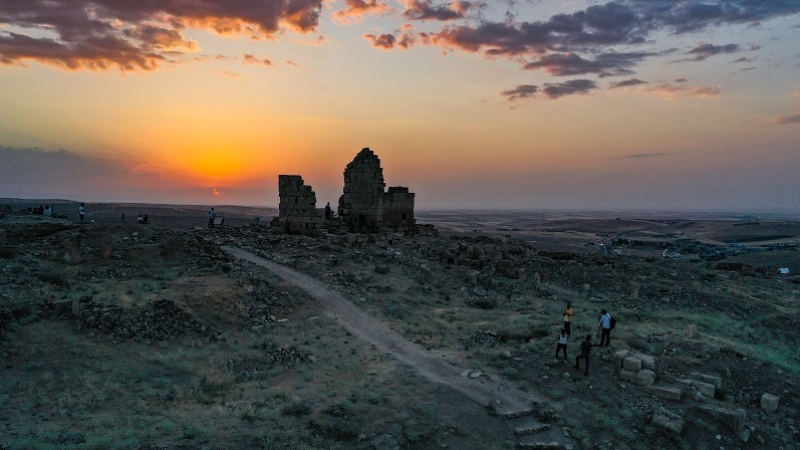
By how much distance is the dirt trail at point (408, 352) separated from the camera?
11.9 m

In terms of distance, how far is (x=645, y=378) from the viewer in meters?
13.3

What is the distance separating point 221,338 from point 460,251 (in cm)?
1928

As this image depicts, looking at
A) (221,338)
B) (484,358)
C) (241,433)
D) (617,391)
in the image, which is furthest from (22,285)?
(617,391)

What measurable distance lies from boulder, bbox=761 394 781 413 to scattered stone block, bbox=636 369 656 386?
3188 mm

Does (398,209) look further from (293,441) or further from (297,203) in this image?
(293,441)

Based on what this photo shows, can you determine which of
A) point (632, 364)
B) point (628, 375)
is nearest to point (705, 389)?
point (632, 364)

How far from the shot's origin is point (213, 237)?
2758 cm

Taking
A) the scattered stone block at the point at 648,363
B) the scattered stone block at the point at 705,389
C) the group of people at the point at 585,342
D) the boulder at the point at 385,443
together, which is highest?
the group of people at the point at 585,342

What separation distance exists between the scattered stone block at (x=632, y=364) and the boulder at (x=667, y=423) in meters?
2.02

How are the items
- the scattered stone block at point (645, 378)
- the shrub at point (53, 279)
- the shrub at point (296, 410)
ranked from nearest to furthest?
1. the shrub at point (296, 410)
2. the scattered stone block at point (645, 378)
3. the shrub at point (53, 279)

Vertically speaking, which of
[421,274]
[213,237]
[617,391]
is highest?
[213,237]

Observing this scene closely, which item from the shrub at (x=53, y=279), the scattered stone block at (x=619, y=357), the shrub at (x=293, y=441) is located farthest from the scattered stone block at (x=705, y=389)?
the shrub at (x=53, y=279)

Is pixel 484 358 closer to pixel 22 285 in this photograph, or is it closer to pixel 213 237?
pixel 22 285

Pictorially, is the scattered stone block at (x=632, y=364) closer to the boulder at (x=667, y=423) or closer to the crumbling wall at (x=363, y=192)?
the boulder at (x=667, y=423)
